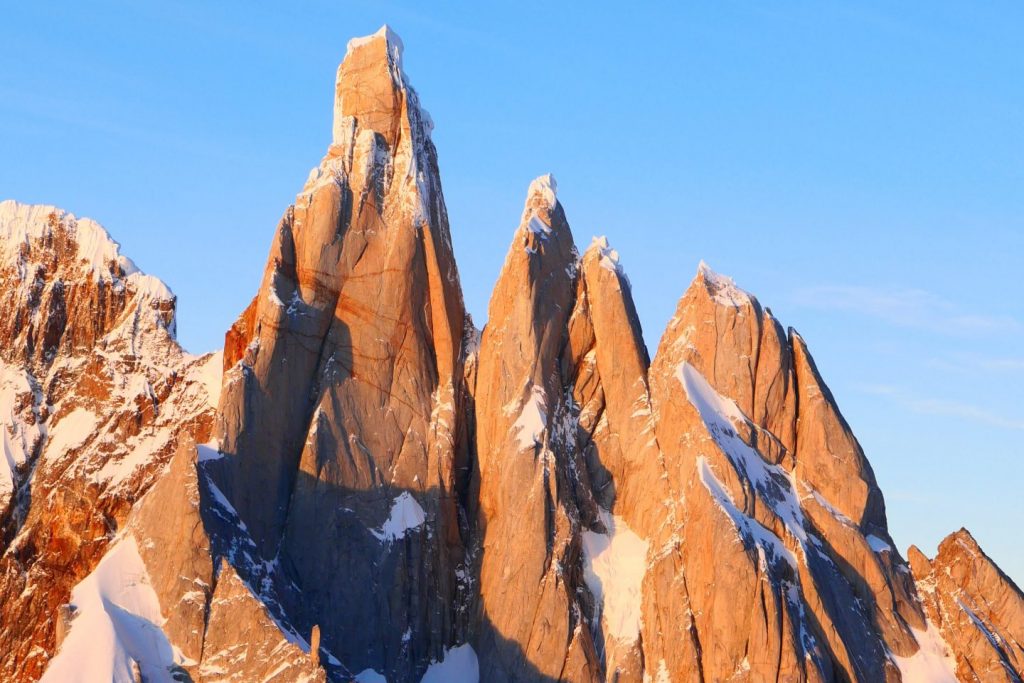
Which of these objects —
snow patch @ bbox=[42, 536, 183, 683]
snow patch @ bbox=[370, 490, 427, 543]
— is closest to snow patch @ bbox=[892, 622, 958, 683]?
snow patch @ bbox=[370, 490, 427, 543]

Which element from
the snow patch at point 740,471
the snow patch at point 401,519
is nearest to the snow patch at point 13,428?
the snow patch at point 401,519

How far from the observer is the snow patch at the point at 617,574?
3482 inches

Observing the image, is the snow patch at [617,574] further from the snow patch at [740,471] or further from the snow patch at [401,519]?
the snow patch at [401,519]

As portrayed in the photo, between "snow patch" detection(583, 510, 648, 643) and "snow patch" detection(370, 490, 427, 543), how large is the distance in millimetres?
7520

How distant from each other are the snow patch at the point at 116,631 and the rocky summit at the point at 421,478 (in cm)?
14

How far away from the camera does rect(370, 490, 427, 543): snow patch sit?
89688 mm

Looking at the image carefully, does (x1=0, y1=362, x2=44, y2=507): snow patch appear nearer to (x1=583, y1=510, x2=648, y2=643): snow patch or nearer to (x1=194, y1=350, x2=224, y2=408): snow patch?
(x1=194, y1=350, x2=224, y2=408): snow patch

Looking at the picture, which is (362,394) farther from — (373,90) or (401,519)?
(373,90)

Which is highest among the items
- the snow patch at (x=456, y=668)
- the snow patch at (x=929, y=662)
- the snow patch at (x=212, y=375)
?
the snow patch at (x=212, y=375)

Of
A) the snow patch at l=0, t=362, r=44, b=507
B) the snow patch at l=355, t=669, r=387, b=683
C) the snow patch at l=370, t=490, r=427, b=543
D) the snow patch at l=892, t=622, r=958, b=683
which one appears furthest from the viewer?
the snow patch at l=0, t=362, r=44, b=507

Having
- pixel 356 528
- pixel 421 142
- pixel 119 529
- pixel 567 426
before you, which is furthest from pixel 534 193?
pixel 119 529

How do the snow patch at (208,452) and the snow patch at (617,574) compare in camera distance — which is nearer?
the snow patch at (208,452)

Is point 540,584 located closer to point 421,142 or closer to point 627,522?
point 627,522

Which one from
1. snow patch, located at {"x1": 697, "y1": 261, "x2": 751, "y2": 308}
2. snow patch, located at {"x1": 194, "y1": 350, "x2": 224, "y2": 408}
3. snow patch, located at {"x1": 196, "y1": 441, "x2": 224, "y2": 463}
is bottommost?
snow patch, located at {"x1": 196, "y1": 441, "x2": 224, "y2": 463}
